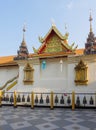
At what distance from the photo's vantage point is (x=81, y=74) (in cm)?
1124

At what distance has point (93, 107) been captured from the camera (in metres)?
10.1

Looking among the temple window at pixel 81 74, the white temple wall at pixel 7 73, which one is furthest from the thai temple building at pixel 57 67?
the white temple wall at pixel 7 73

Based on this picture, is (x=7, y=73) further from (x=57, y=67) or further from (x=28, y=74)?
(x=57, y=67)

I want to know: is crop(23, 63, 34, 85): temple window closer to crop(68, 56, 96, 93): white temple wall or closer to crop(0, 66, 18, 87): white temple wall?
crop(0, 66, 18, 87): white temple wall

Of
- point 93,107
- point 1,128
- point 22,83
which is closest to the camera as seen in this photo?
point 1,128

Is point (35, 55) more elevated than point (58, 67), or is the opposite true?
point (35, 55)

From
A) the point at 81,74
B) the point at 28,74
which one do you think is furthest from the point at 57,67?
the point at 28,74

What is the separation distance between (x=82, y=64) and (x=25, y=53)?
5.01 meters

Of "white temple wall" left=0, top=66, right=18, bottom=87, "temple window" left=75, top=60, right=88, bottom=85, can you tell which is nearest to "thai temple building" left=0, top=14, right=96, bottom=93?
"temple window" left=75, top=60, right=88, bottom=85

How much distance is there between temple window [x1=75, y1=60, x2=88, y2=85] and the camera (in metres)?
11.1

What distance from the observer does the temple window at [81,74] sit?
1110 cm

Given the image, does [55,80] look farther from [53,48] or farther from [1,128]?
[1,128]

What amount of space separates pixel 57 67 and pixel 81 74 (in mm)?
1835

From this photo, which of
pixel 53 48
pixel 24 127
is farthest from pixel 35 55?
pixel 24 127
